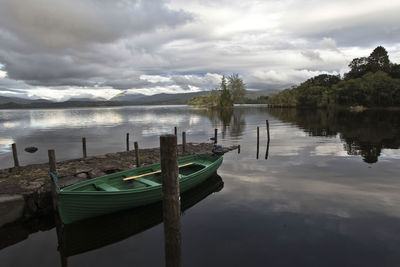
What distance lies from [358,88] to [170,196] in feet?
458

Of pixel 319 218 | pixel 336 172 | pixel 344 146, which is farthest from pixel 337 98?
pixel 319 218

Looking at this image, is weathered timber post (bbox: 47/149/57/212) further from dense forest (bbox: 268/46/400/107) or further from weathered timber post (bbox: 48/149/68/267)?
dense forest (bbox: 268/46/400/107)

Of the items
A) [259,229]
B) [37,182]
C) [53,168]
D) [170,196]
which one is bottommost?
[259,229]

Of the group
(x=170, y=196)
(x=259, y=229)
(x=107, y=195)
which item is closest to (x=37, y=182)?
(x=107, y=195)

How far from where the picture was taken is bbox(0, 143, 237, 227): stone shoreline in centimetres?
1070

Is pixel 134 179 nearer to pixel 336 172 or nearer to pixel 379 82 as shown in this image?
pixel 336 172

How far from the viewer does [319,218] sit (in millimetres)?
11328

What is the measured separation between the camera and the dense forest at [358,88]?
111m

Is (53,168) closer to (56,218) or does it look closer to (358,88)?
(56,218)

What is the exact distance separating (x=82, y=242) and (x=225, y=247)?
601 cm

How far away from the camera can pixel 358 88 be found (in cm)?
11769

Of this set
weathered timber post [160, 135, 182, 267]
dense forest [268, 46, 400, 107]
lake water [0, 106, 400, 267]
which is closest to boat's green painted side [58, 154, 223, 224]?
lake water [0, 106, 400, 267]

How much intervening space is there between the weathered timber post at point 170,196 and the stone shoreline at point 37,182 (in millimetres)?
8201

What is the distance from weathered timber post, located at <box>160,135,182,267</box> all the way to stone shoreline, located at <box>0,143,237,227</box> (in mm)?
8201
